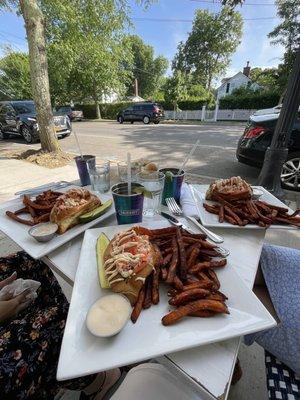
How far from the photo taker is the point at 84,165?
74.1 inches

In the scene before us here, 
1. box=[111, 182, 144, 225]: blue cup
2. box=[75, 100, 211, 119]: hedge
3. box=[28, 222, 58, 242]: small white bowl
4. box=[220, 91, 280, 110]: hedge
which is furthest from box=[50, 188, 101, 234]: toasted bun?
box=[75, 100, 211, 119]: hedge

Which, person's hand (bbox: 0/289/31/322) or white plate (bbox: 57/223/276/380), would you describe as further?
person's hand (bbox: 0/289/31/322)

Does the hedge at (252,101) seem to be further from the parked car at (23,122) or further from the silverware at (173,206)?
the silverware at (173,206)

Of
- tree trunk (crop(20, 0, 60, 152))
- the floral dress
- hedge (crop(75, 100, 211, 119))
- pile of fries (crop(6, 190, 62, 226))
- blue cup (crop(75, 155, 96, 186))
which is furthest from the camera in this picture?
hedge (crop(75, 100, 211, 119))

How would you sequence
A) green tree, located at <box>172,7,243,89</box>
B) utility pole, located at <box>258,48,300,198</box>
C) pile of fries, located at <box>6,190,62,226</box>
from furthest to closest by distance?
green tree, located at <box>172,7,243,89</box> → utility pole, located at <box>258,48,300,198</box> → pile of fries, located at <box>6,190,62,226</box>

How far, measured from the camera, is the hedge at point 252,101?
66.5 ft

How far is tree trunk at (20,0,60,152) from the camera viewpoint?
5.30m

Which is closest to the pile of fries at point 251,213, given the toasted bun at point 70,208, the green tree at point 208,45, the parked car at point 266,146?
the toasted bun at point 70,208

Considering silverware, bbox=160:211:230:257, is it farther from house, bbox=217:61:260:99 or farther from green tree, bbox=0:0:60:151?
house, bbox=217:61:260:99

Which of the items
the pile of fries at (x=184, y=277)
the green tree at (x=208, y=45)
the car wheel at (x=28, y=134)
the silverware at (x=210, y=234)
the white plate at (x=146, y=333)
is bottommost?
the car wheel at (x=28, y=134)

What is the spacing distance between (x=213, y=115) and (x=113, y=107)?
1179 cm

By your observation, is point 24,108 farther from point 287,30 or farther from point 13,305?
point 287,30

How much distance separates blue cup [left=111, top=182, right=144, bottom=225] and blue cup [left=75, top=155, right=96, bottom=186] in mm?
660

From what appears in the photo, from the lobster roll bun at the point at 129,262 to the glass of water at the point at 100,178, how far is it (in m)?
0.84
